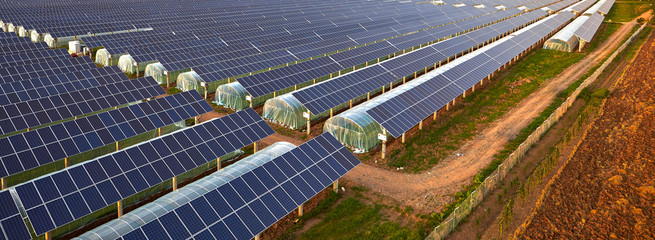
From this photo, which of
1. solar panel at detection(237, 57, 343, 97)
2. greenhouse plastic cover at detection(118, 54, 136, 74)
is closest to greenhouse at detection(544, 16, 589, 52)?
solar panel at detection(237, 57, 343, 97)

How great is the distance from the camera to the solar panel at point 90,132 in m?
23.0

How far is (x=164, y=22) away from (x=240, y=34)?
66.7ft

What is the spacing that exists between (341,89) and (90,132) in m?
19.3

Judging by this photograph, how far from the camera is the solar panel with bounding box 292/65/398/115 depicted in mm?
35062

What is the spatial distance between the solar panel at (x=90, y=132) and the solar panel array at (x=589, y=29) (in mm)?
61915

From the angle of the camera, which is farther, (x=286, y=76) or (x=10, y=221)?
(x=286, y=76)

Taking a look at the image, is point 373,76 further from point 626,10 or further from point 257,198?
point 626,10

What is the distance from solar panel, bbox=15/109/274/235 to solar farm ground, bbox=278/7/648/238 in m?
7.00

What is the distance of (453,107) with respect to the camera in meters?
41.7

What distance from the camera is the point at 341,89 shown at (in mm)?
38094

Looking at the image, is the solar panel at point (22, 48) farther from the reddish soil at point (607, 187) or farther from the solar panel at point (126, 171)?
the reddish soil at point (607, 187)

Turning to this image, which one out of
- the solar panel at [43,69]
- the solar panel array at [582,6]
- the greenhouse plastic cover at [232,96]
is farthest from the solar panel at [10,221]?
the solar panel array at [582,6]

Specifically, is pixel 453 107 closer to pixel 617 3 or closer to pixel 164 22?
pixel 164 22

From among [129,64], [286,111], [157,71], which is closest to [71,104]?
[286,111]
